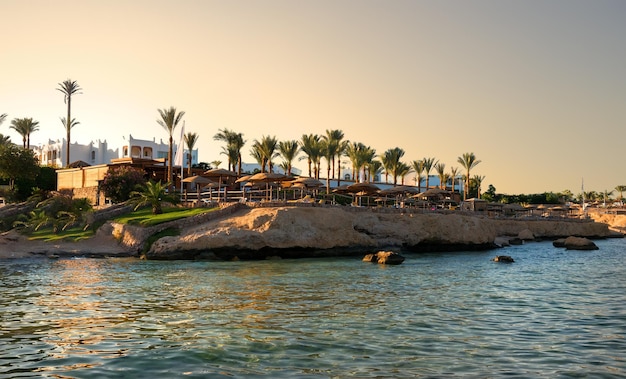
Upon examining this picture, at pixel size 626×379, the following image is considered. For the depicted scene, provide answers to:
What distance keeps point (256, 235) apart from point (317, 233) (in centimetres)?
415

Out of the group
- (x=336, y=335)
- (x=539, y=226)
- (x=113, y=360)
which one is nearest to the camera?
(x=113, y=360)

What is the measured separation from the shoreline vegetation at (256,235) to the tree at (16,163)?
51.2 feet

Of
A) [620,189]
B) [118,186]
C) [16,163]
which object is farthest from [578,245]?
[620,189]

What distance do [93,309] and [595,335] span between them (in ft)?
39.2

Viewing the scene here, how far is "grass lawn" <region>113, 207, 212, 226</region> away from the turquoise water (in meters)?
11.0

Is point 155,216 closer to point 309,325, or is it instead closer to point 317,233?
point 317,233

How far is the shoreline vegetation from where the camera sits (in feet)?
102

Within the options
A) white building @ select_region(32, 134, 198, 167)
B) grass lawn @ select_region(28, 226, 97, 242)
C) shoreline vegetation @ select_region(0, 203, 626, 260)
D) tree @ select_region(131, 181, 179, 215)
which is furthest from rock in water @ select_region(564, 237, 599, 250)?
white building @ select_region(32, 134, 198, 167)

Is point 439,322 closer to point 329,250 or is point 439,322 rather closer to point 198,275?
point 198,275

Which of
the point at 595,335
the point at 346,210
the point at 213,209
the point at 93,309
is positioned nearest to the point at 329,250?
the point at 346,210

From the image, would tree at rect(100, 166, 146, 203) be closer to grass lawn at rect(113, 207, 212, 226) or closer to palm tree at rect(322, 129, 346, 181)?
grass lawn at rect(113, 207, 212, 226)

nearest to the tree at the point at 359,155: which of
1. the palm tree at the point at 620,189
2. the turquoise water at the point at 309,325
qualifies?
the turquoise water at the point at 309,325

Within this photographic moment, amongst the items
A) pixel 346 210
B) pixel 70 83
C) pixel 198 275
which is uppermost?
pixel 70 83

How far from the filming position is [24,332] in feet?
37.1
